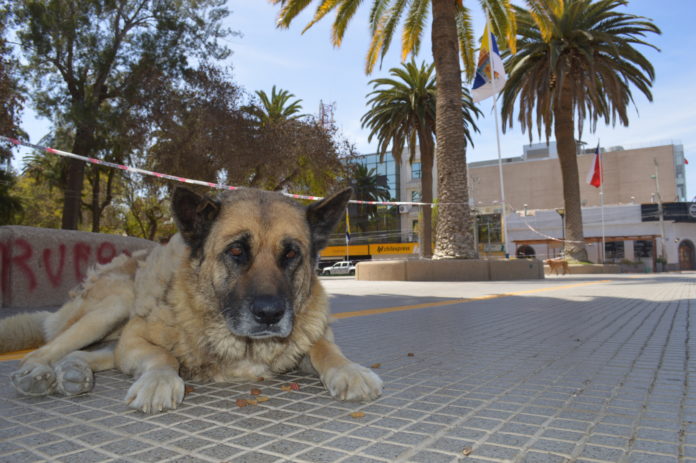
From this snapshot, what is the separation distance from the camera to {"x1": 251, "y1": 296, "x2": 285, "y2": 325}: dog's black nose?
257cm

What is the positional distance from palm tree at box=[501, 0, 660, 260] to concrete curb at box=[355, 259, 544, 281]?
30.1ft

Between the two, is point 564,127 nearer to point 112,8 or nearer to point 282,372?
point 112,8

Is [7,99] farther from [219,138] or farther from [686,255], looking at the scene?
[686,255]

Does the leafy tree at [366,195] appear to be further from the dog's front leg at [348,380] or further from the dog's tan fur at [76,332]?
the dog's front leg at [348,380]

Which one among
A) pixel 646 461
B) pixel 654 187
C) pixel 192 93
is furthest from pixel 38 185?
pixel 654 187

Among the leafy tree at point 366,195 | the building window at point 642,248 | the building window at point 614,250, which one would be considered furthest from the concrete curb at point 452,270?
the leafy tree at point 366,195

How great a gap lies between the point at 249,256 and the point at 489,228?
58.5 meters

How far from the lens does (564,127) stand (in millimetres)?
27000

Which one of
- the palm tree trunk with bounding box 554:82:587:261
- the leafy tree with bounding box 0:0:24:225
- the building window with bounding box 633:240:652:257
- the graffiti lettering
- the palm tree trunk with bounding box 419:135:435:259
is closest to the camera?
the graffiti lettering

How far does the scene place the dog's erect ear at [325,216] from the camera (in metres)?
3.23

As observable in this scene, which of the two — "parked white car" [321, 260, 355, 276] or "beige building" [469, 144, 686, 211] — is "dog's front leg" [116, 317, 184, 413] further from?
"beige building" [469, 144, 686, 211]

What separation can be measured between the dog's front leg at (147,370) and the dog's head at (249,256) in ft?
1.31

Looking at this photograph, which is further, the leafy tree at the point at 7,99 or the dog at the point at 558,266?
the dog at the point at 558,266

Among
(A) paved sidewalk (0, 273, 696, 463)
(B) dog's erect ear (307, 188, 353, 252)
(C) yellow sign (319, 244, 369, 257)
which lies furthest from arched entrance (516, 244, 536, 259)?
(B) dog's erect ear (307, 188, 353, 252)
